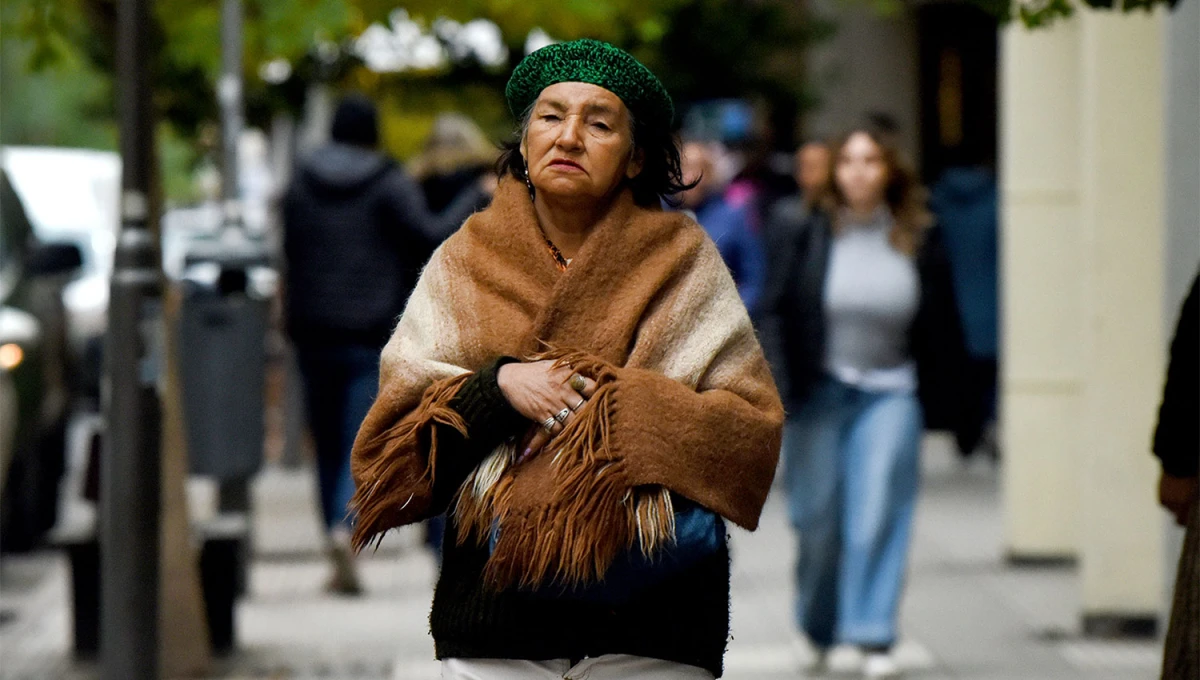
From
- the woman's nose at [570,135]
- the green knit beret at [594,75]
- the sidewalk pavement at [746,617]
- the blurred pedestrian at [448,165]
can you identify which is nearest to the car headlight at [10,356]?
the sidewalk pavement at [746,617]

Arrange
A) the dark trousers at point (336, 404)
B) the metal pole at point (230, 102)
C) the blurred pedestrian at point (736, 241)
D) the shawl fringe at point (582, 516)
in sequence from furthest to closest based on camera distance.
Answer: the metal pole at point (230, 102)
the blurred pedestrian at point (736, 241)
the dark trousers at point (336, 404)
the shawl fringe at point (582, 516)

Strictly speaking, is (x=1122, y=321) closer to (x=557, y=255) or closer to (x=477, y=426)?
(x=557, y=255)

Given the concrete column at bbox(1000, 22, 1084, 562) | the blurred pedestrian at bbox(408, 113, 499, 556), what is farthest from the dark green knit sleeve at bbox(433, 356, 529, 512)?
the blurred pedestrian at bbox(408, 113, 499, 556)

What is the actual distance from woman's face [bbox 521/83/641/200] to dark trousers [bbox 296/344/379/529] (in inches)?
242

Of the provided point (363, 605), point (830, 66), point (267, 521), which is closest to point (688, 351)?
point (363, 605)

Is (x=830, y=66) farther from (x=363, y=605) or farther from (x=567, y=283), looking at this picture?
(x=567, y=283)

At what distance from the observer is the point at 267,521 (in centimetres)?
1314

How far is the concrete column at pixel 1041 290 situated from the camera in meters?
10.6

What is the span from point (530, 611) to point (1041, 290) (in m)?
7.72

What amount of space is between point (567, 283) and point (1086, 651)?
5387 mm

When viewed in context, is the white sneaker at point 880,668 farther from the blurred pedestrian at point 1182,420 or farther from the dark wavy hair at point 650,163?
the dark wavy hair at point 650,163

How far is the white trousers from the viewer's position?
351 cm

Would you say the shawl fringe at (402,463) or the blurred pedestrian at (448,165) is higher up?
the blurred pedestrian at (448,165)

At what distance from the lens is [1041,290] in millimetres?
10844
